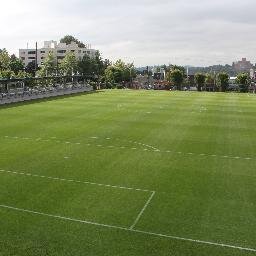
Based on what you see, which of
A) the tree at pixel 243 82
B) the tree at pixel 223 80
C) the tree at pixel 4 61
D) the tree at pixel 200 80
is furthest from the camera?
the tree at pixel 4 61

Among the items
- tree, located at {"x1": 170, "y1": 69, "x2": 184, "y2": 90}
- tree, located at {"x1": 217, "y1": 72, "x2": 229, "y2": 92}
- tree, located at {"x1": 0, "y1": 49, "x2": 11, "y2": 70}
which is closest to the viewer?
tree, located at {"x1": 217, "y1": 72, "x2": 229, "y2": 92}

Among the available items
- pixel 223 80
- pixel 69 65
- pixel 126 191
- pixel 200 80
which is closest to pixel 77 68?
pixel 69 65

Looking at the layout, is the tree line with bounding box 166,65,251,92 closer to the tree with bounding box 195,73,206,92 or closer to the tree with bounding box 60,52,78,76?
the tree with bounding box 195,73,206,92

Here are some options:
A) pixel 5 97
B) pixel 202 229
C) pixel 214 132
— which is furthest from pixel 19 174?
pixel 5 97

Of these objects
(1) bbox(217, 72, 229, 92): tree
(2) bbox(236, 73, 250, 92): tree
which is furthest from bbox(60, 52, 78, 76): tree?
(2) bbox(236, 73, 250, 92): tree

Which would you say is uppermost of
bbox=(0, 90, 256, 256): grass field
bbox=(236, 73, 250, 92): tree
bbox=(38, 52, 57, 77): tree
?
bbox=(38, 52, 57, 77): tree

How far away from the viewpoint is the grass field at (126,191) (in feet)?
43.6

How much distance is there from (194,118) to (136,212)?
2819 cm

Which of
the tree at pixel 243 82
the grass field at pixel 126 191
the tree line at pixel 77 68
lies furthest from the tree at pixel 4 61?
the grass field at pixel 126 191

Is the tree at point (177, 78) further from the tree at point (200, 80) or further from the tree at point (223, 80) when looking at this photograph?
the tree at point (223, 80)

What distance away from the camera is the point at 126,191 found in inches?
714

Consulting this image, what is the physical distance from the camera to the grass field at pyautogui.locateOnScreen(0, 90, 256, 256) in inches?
523

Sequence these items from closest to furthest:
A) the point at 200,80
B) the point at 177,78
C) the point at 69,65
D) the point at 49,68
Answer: the point at 200,80, the point at 177,78, the point at 49,68, the point at 69,65

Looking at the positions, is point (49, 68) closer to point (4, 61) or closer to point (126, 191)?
point (4, 61)
